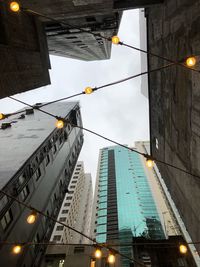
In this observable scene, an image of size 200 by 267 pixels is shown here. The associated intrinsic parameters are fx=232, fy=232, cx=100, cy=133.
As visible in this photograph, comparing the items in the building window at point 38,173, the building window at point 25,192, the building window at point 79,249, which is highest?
the building window at point 38,173

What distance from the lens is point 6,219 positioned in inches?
786

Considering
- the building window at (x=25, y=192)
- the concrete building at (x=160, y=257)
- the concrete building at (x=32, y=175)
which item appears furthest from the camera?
the concrete building at (x=160, y=257)

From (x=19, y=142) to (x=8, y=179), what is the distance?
1130cm

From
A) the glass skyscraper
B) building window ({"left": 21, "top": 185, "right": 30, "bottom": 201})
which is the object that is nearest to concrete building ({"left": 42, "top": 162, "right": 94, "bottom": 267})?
building window ({"left": 21, "top": 185, "right": 30, "bottom": 201})

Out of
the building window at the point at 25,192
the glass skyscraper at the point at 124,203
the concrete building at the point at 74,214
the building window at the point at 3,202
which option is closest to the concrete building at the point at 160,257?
the building window at the point at 25,192

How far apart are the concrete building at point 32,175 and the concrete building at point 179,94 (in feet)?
25.5

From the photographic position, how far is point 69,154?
45688 mm

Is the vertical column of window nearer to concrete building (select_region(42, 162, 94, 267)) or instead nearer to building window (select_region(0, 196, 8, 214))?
concrete building (select_region(42, 162, 94, 267))

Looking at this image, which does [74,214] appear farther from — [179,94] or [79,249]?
[179,94]

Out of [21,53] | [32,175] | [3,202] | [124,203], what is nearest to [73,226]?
[124,203]

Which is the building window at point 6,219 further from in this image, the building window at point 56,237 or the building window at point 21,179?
the building window at point 56,237

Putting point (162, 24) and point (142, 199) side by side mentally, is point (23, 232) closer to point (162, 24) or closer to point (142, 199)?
point (162, 24)

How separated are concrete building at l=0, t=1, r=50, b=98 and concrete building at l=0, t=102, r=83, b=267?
84.1 inches

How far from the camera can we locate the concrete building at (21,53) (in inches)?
459
